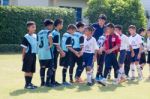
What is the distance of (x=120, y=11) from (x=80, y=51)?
613 inches

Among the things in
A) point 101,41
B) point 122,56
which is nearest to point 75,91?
point 101,41

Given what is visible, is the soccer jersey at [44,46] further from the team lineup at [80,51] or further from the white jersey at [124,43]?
the white jersey at [124,43]

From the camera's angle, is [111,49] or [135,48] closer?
[111,49]

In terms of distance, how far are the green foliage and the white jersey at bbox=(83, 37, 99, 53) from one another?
15.3 meters

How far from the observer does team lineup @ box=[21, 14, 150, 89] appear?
36.1 feet

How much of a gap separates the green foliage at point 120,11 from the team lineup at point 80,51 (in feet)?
44.4

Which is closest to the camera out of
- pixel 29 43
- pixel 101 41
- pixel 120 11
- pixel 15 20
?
pixel 29 43

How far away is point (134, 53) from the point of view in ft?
43.7

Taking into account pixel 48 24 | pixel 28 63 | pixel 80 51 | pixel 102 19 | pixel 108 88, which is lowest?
pixel 108 88

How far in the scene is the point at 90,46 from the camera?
1188 cm

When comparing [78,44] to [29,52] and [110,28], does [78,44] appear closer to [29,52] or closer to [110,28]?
[110,28]

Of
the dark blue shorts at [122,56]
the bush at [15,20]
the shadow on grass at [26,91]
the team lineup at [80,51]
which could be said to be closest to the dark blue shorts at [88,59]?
the team lineup at [80,51]

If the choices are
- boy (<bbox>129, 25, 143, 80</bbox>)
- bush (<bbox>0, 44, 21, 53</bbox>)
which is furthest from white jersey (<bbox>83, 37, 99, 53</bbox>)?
bush (<bbox>0, 44, 21, 53</bbox>)

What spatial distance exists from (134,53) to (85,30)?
7.16ft
